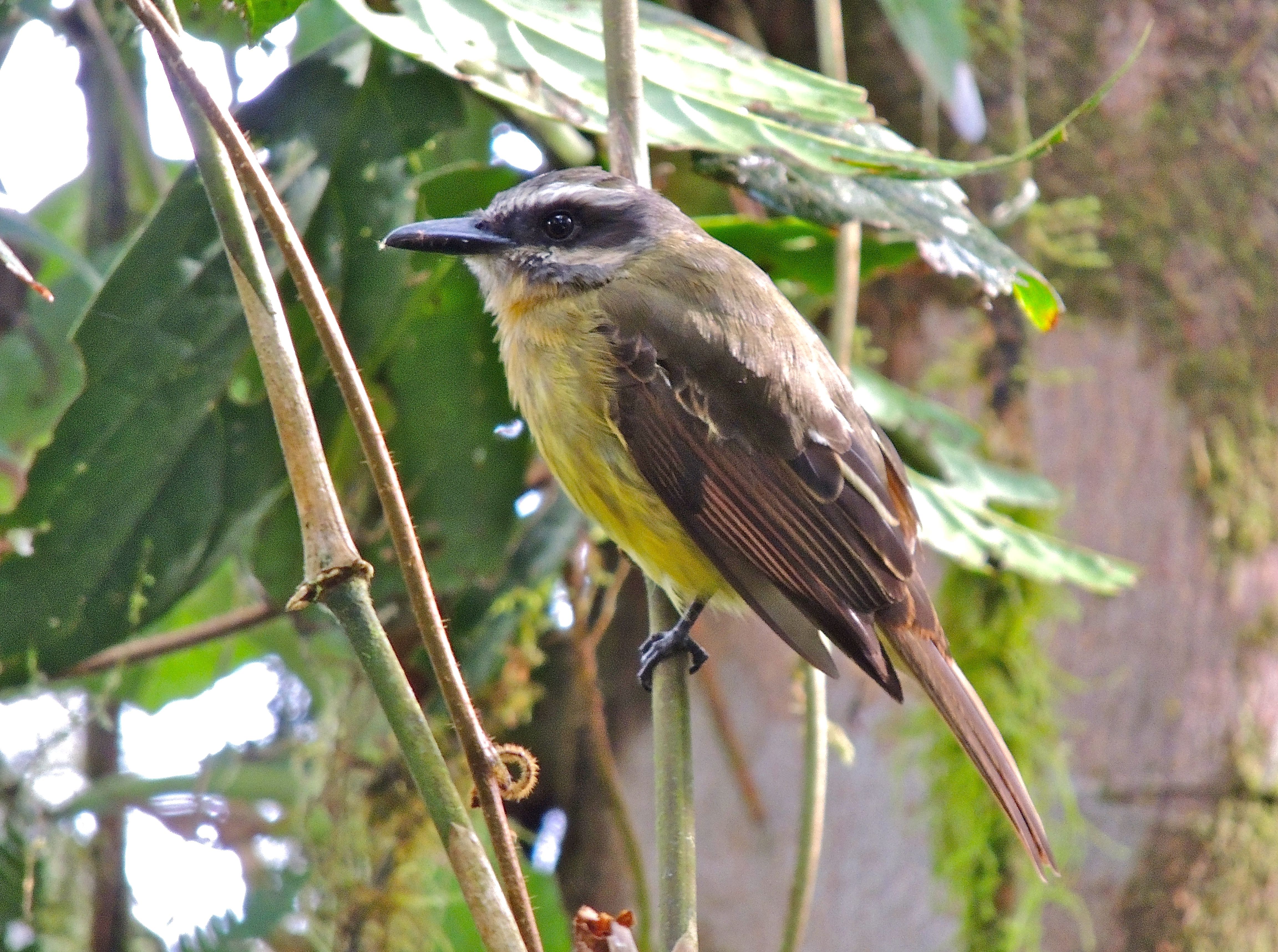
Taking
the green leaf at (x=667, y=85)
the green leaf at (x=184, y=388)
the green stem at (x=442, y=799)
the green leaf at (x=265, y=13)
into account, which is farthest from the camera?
the green leaf at (x=184, y=388)

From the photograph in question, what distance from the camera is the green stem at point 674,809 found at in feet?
4.97

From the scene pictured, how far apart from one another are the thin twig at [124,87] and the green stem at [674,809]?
1.61 meters

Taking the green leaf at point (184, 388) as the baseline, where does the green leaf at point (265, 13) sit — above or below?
above

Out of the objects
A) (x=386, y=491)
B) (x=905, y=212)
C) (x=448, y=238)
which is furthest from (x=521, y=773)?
(x=905, y=212)

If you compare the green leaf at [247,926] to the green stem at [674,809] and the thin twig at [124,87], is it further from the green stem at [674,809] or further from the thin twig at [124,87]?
the thin twig at [124,87]

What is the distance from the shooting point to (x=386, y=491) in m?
1.24

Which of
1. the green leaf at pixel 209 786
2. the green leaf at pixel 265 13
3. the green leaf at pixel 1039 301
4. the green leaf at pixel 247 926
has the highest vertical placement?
the green leaf at pixel 265 13

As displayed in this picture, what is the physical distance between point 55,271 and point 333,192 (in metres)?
1.39

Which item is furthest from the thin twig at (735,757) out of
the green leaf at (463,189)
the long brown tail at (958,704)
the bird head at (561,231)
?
the green leaf at (463,189)

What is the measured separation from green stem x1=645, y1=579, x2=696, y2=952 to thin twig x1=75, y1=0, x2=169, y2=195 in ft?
5.28

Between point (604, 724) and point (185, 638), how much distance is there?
3.17 ft

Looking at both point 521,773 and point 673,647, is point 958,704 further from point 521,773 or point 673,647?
point 521,773

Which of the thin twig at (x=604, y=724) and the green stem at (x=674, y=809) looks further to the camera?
the thin twig at (x=604, y=724)

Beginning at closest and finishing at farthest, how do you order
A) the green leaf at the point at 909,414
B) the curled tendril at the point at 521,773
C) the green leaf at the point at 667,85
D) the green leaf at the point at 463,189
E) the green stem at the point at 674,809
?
the curled tendril at the point at 521,773, the green stem at the point at 674,809, the green leaf at the point at 667,85, the green leaf at the point at 463,189, the green leaf at the point at 909,414
